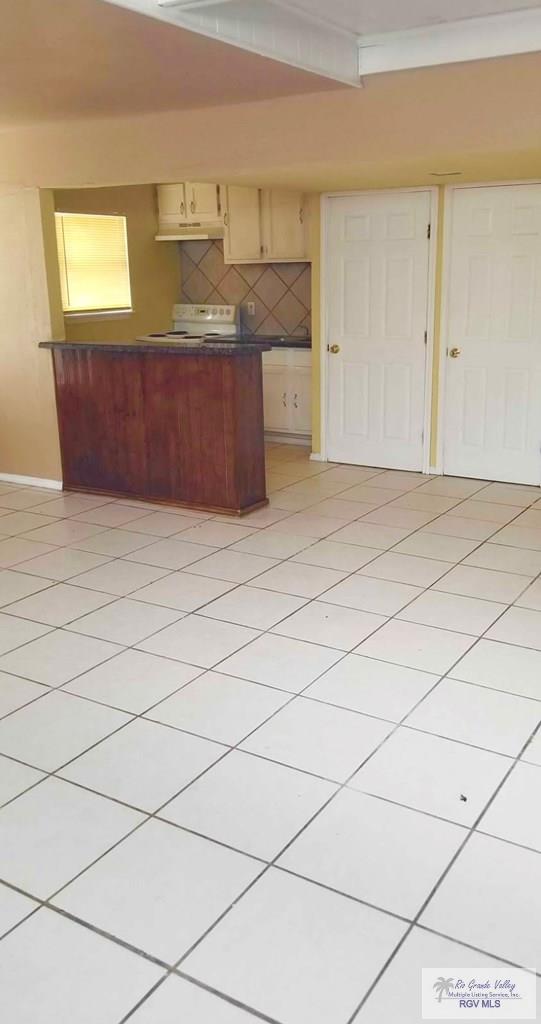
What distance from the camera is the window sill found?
6.71m

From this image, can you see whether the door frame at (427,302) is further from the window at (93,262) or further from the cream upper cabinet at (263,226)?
the window at (93,262)

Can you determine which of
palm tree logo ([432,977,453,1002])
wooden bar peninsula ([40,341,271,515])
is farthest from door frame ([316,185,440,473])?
palm tree logo ([432,977,453,1002])

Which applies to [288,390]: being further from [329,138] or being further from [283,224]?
[329,138]

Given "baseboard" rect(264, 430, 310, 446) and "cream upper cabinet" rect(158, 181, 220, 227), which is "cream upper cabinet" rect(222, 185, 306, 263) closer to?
"cream upper cabinet" rect(158, 181, 220, 227)

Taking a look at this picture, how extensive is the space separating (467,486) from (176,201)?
3716 mm

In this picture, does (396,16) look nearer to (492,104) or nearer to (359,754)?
(492,104)

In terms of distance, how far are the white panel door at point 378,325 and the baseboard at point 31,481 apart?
6.69 ft

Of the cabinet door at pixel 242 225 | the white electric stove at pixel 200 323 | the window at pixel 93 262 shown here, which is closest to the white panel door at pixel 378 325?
the cabinet door at pixel 242 225

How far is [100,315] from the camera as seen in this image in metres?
7.00

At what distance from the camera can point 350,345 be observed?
5945 mm

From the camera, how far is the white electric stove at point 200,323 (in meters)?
7.36

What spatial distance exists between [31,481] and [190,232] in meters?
2.83

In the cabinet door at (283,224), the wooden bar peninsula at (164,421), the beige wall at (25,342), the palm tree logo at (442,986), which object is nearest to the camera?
the palm tree logo at (442,986)

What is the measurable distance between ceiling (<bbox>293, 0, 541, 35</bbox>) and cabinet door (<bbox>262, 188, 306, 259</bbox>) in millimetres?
3033
